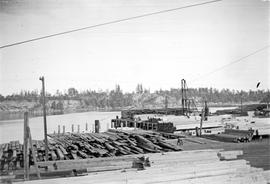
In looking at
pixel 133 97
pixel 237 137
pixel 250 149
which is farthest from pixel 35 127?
pixel 133 97

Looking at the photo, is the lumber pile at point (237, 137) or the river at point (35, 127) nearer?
the lumber pile at point (237, 137)

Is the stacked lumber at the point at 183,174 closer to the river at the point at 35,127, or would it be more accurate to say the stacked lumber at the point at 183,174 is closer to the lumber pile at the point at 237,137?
the lumber pile at the point at 237,137

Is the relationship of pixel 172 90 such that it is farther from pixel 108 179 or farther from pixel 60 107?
pixel 108 179

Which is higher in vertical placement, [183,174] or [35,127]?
[183,174]

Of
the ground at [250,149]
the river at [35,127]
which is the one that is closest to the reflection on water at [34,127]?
the river at [35,127]

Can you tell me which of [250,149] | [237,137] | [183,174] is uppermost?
[183,174]

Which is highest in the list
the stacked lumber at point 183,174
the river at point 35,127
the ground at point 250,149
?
the stacked lumber at point 183,174

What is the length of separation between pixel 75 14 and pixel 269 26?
7.93m

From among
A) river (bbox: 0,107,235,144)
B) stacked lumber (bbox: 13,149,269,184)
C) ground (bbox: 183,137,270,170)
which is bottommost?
river (bbox: 0,107,235,144)

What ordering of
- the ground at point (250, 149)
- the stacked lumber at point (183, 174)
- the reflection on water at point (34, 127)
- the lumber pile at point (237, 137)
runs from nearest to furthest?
the stacked lumber at point (183, 174) < the ground at point (250, 149) < the lumber pile at point (237, 137) < the reflection on water at point (34, 127)

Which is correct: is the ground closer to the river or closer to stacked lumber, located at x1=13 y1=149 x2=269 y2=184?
stacked lumber, located at x1=13 y1=149 x2=269 y2=184

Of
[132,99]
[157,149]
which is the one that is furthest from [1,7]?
[132,99]

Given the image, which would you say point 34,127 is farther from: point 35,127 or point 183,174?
point 183,174

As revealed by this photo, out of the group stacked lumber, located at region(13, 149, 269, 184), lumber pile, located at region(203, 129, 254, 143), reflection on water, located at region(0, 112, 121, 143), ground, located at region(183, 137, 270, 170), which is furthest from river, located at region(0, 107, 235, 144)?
stacked lumber, located at region(13, 149, 269, 184)
